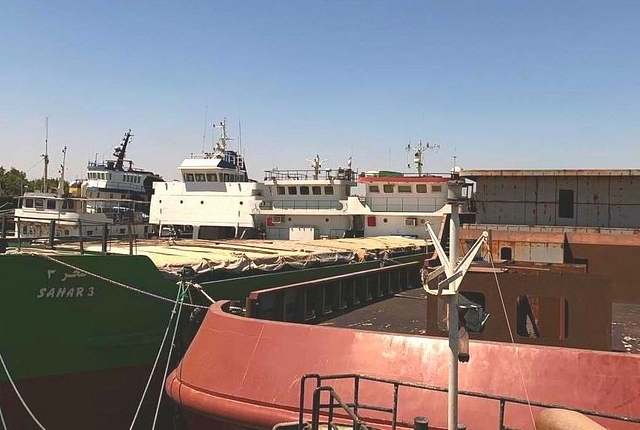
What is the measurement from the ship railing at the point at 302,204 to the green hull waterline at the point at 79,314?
18.6m

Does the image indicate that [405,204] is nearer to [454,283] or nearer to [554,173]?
[554,173]

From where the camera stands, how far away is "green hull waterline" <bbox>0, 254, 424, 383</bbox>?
387 inches

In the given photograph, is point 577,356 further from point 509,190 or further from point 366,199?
point 366,199

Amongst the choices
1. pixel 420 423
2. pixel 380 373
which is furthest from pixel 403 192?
pixel 420 423

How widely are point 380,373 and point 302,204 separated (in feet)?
77.4

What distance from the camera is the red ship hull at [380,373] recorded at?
6723 mm

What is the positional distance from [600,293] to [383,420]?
3.80 meters

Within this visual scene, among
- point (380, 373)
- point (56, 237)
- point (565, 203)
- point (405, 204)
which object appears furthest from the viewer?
point (405, 204)

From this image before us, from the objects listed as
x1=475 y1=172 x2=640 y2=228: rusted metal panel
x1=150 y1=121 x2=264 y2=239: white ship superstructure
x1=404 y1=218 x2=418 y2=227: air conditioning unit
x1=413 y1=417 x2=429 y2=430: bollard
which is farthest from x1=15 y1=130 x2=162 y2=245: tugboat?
x1=413 y1=417 x2=429 y2=430: bollard

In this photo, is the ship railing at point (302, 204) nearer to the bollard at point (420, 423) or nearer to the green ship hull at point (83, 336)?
the green ship hull at point (83, 336)

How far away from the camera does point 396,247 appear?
21359 millimetres

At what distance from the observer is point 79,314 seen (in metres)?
10.5

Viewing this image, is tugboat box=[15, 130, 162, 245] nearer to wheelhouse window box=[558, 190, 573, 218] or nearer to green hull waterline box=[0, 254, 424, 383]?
green hull waterline box=[0, 254, 424, 383]

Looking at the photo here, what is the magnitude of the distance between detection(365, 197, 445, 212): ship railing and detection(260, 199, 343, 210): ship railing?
84.3 inches
